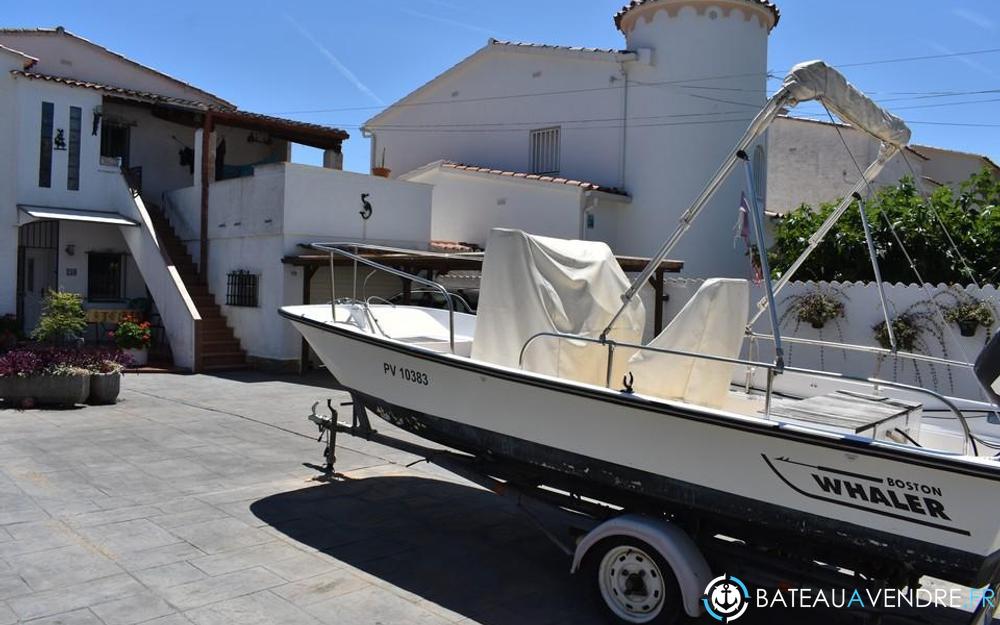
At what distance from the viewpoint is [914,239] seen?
14.8m

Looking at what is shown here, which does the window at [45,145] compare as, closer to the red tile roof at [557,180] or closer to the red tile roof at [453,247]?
the red tile roof at [453,247]

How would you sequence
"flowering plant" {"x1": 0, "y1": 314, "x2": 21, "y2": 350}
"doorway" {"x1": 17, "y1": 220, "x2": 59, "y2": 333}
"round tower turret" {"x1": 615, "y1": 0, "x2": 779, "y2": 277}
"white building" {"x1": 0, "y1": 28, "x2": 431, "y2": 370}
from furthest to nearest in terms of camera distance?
1. "doorway" {"x1": 17, "y1": 220, "x2": 59, "y2": 333}
2. "round tower turret" {"x1": 615, "y1": 0, "x2": 779, "y2": 277}
3. "white building" {"x1": 0, "y1": 28, "x2": 431, "y2": 370}
4. "flowering plant" {"x1": 0, "y1": 314, "x2": 21, "y2": 350}

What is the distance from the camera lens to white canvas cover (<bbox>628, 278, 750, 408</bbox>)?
5.52 m

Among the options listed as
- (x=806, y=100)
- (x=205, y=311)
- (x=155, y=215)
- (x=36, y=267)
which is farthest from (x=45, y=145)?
(x=806, y=100)

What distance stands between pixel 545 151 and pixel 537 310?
578 inches

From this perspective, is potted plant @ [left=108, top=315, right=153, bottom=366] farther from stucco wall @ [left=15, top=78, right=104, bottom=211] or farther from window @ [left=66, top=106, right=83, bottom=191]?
window @ [left=66, top=106, right=83, bottom=191]

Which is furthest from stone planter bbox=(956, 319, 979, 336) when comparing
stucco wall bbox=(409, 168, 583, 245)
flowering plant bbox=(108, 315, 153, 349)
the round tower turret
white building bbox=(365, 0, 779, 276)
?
flowering plant bbox=(108, 315, 153, 349)

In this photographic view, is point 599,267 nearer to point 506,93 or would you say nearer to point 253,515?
point 253,515

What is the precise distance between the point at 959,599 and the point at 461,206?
612 inches

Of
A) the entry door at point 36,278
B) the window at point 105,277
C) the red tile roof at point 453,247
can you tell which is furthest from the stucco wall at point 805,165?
the entry door at point 36,278

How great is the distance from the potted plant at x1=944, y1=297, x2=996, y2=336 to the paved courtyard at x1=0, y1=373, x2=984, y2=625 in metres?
8.51

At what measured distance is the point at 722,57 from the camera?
59.0 ft

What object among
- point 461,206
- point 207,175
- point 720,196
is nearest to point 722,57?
point 720,196

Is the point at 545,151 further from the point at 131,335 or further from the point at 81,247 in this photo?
the point at 81,247
